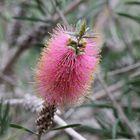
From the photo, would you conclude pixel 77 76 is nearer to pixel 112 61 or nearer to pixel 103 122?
pixel 103 122

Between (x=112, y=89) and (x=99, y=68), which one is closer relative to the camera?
(x=99, y=68)

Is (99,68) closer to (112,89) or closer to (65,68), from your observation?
(112,89)

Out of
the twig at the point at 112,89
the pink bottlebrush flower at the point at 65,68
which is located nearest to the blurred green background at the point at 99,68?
the twig at the point at 112,89

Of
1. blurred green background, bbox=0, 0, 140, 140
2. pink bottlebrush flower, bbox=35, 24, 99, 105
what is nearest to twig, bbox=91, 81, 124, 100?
blurred green background, bbox=0, 0, 140, 140

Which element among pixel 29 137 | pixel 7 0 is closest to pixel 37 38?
pixel 7 0

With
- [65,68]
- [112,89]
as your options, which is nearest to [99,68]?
[112,89]

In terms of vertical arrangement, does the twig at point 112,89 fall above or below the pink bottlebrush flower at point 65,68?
below

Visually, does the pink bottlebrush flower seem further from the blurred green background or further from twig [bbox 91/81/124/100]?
twig [bbox 91/81/124/100]

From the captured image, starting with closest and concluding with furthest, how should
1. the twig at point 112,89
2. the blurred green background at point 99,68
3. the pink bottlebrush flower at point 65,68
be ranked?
the pink bottlebrush flower at point 65,68 → the blurred green background at point 99,68 → the twig at point 112,89

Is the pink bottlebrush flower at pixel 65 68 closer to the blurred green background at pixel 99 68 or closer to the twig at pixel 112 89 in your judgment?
the blurred green background at pixel 99 68
